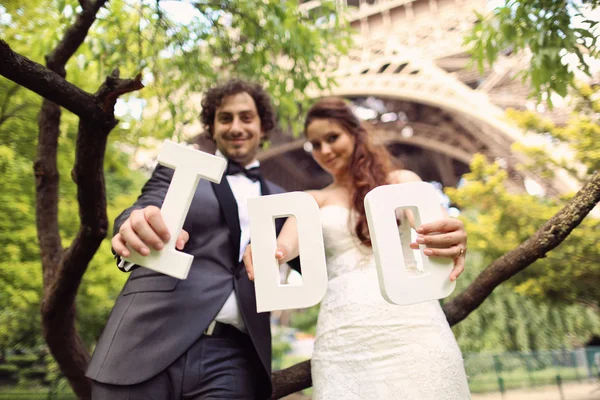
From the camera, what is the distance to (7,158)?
9.71 ft

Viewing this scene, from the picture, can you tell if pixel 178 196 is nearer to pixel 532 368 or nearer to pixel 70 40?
pixel 70 40

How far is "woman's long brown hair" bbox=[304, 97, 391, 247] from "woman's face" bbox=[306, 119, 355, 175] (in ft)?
0.06

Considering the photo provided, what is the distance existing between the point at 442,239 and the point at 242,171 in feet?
3.18

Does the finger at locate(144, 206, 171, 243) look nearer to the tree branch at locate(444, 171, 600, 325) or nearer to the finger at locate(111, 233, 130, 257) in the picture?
the finger at locate(111, 233, 130, 257)

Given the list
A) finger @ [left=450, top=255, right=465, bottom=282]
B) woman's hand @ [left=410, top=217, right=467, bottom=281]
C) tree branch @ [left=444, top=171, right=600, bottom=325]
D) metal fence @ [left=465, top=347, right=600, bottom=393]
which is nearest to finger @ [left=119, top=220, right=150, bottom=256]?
woman's hand @ [left=410, top=217, right=467, bottom=281]

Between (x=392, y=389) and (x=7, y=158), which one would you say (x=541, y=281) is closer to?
(x=392, y=389)

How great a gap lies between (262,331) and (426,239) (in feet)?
2.30

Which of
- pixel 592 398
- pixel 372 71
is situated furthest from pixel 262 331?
pixel 372 71

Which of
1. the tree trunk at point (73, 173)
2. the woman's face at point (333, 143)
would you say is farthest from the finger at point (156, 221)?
the woman's face at point (333, 143)

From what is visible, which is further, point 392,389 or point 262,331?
point 262,331

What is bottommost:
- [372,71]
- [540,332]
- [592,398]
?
[592,398]

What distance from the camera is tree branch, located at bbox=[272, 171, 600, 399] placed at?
167 cm

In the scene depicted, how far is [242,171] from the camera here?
189cm

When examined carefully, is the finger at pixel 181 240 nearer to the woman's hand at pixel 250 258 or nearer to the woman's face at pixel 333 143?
the woman's hand at pixel 250 258
